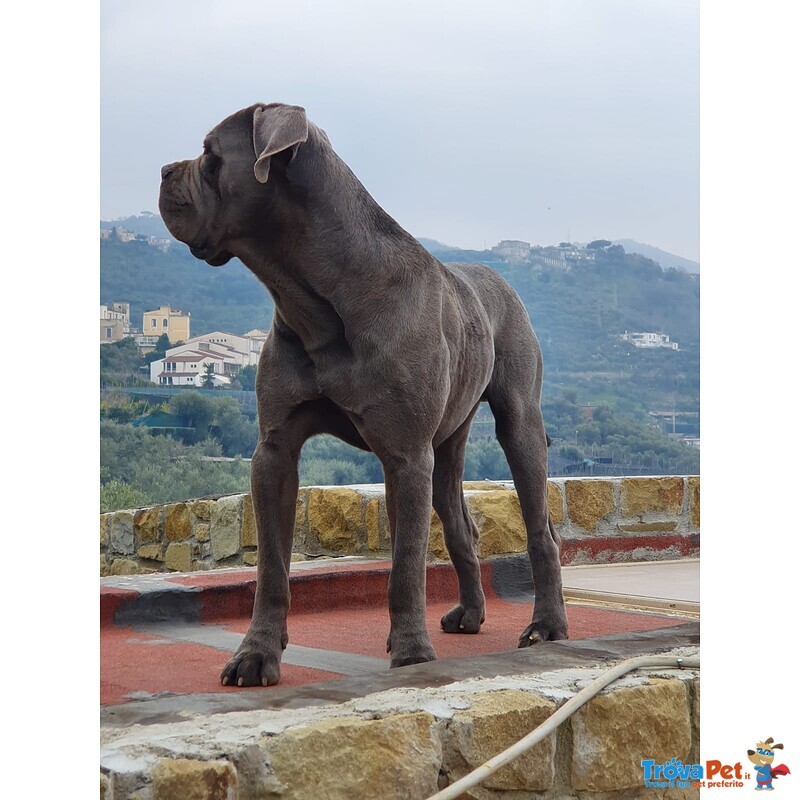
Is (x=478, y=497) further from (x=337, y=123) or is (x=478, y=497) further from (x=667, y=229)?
(x=667, y=229)

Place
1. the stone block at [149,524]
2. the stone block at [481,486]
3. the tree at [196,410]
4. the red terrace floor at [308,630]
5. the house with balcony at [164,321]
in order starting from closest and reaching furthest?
the red terrace floor at [308,630] → the stone block at [481,486] → the stone block at [149,524] → the house with balcony at [164,321] → the tree at [196,410]

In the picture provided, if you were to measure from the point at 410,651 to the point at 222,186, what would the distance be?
1277 millimetres

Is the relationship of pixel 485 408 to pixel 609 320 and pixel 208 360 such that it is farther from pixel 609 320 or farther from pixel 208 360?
pixel 609 320

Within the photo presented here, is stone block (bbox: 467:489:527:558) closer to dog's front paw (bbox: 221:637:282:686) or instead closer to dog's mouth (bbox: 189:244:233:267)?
dog's front paw (bbox: 221:637:282:686)

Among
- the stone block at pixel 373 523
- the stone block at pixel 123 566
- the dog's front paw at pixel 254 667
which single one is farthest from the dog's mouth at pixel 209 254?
the stone block at pixel 123 566

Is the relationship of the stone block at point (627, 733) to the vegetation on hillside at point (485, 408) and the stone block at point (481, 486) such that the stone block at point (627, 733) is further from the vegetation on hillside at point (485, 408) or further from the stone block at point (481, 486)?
the vegetation on hillside at point (485, 408)

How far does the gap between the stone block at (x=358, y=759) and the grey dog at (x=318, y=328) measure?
579mm

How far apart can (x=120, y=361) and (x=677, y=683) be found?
12.7 m

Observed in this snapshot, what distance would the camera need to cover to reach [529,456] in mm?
3406

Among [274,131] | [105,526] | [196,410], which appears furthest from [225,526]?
[196,410]

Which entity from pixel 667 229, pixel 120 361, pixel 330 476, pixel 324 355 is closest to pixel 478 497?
pixel 324 355

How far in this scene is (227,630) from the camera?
11.7 feet

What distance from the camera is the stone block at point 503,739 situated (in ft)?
6.97
